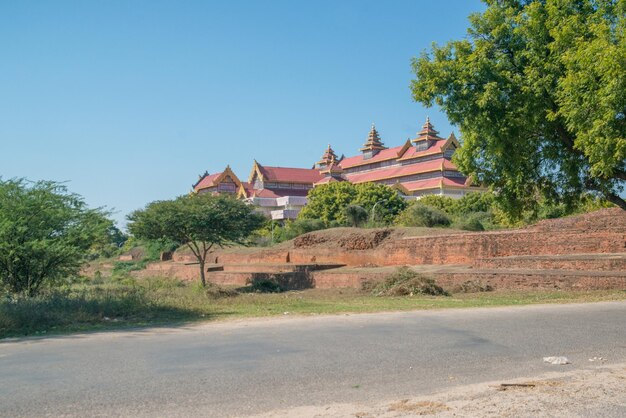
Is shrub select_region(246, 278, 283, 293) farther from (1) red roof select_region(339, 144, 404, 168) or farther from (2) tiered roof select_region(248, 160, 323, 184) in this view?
(2) tiered roof select_region(248, 160, 323, 184)

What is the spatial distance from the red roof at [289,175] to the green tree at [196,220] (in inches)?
1866

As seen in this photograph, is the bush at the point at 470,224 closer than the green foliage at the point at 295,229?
Yes

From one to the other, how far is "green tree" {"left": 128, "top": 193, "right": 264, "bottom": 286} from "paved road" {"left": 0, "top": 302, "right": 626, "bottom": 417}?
660 inches

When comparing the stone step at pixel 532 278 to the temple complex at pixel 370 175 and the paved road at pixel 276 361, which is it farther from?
the temple complex at pixel 370 175

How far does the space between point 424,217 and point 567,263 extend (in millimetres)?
22147

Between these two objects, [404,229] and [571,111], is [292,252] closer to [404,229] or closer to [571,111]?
[404,229]

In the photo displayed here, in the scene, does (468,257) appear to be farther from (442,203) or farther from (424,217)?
(442,203)

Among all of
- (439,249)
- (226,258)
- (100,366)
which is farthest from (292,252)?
(100,366)

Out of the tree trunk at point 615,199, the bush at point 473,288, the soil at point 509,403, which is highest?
the tree trunk at point 615,199

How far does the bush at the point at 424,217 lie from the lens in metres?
41.7

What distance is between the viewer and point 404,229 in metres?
33.5

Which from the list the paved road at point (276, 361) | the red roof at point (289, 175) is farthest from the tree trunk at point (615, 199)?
the red roof at point (289, 175)

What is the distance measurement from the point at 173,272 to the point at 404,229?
16299 mm

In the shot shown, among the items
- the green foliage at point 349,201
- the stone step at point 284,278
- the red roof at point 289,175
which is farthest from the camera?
the red roof at point 289,175
